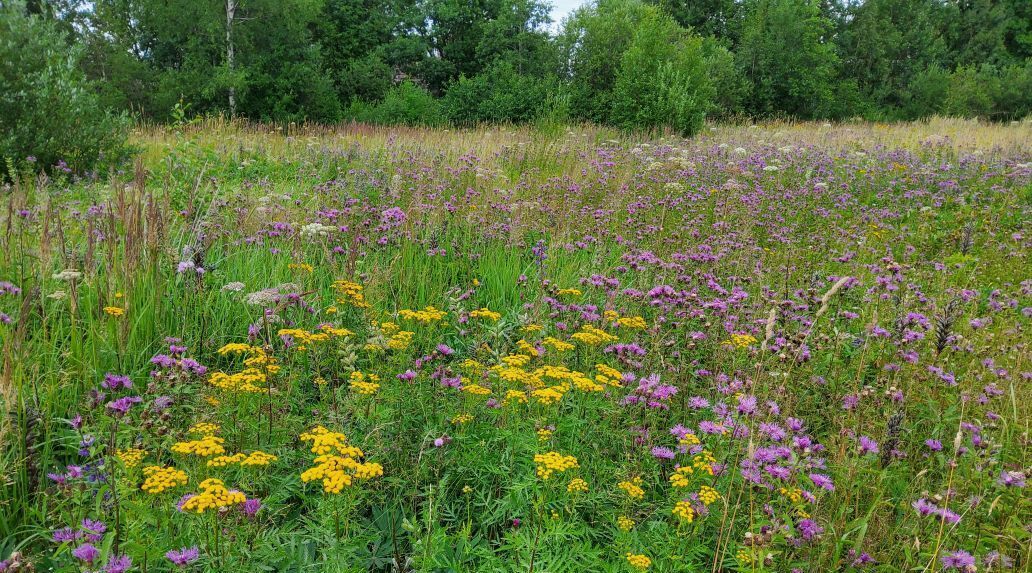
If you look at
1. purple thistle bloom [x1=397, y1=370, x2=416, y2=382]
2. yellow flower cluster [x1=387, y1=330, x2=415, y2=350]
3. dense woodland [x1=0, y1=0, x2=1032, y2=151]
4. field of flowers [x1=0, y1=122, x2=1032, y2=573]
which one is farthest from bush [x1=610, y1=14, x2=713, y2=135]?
purple thistle bloom [x1=397, y1=370, x2=416, y2=382]

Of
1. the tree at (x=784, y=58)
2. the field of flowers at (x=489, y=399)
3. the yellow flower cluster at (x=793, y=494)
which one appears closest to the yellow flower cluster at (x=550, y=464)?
the field of flowers at (x=489, y=399)

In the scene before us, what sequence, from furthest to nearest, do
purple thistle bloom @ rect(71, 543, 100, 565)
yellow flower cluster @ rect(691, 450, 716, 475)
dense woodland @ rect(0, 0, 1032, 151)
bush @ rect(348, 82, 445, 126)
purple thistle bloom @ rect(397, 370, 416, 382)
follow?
bush @ rect(348, 82, 445, 126), dense woodland @ rect(0, 0, 1032, 151), purple thistle bloom @ rect(397, 370, 416, 382), yellow flower cluster @ rect(691, 450, 716, 475), purple thistle bloom @ rect(71, 543, 100, 565)

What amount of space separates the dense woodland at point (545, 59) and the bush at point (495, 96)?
9 cm

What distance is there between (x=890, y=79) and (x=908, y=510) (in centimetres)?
4668

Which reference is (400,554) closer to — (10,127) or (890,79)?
(10,127)

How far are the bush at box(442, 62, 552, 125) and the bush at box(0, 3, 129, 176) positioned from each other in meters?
21.3

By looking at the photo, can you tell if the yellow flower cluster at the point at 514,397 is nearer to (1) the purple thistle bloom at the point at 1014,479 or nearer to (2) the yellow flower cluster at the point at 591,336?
(2) the yellow flower cluster at the point at 591,336

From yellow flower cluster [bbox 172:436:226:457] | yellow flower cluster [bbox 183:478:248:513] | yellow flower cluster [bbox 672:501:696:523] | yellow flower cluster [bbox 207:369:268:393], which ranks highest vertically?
yellow flower cluster [bbox 207:369:268:393]

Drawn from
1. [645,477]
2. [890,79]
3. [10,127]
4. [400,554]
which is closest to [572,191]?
[645,477]

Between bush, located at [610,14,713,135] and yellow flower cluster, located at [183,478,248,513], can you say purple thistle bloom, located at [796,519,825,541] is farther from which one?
bush, located at [610,14,713,135]

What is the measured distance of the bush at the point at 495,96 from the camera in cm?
2892

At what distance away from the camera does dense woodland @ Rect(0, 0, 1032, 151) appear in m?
21.8

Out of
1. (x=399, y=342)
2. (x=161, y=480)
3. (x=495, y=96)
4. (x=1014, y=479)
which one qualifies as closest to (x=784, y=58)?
(x=495, y=96)

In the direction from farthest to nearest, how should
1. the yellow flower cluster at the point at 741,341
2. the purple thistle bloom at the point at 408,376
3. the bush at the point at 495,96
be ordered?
the bush at the point at 495,96 < the yellow flower cluster at the point at 741,341 < the purple thistle bloom at the point at 408,376
